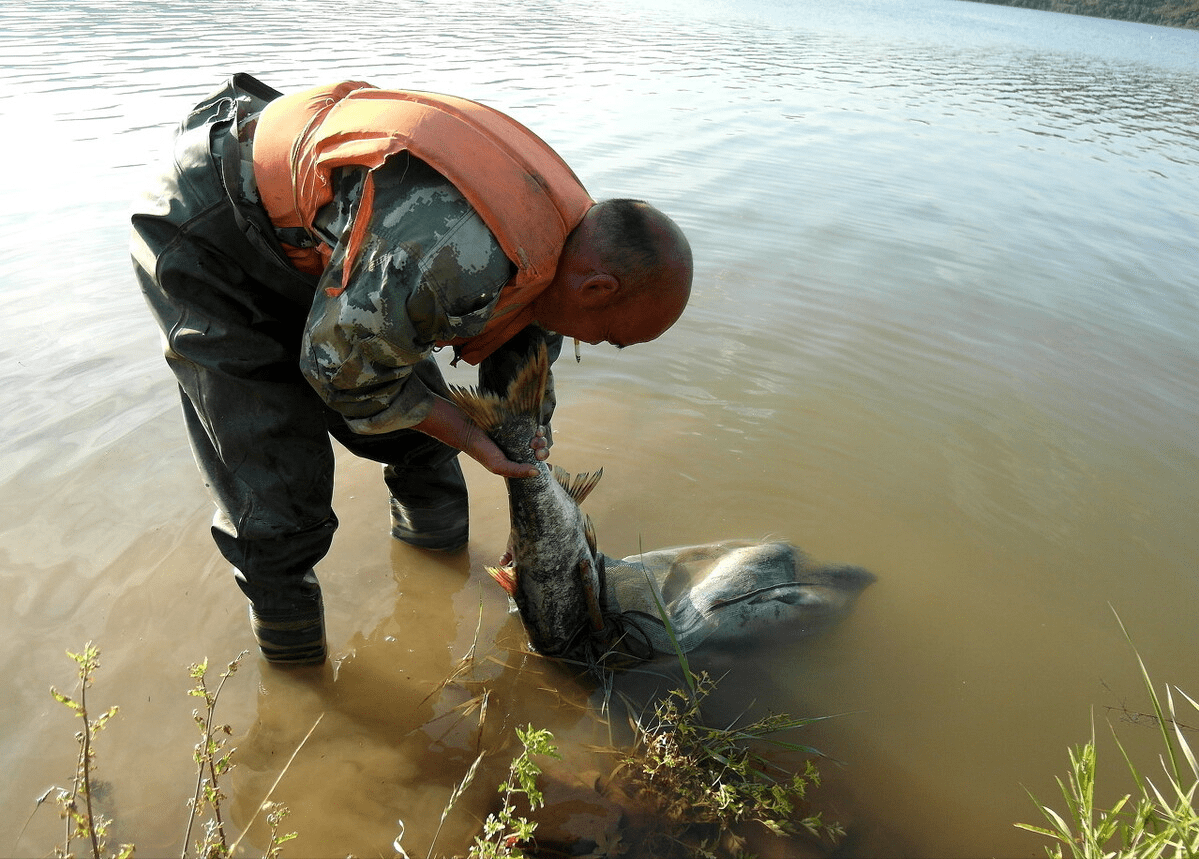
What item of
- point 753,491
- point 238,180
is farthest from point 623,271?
point 753,491

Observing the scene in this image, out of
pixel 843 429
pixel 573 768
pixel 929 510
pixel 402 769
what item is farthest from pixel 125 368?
pixel 929 510

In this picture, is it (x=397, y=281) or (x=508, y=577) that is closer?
(x=397, y=281)

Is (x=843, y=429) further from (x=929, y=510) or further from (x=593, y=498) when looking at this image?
(x=593, y=498)

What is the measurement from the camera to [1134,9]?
137ft

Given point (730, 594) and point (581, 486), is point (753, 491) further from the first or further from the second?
point (581, 486)

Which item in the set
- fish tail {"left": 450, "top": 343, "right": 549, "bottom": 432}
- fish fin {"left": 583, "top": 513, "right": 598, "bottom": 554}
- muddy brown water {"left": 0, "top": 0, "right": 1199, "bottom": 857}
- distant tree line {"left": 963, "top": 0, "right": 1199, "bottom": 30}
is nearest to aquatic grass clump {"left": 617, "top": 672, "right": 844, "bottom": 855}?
muddy brown water {"left": 0, "top": 0, "right": 1199, "bottom": 857}

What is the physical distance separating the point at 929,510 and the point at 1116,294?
394 cm

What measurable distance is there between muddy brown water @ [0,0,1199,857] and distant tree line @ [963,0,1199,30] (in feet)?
127

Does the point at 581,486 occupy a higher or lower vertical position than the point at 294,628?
higher

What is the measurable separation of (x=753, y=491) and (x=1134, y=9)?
49857mm

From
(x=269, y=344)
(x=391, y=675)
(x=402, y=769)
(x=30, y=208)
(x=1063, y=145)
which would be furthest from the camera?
(x=1063, y=145)

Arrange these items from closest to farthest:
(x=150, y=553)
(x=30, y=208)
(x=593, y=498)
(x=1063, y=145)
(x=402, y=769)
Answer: (x=402, y=769), (x=150, y=553), (x=593, y=498), (x=30, y=208), (x=1063, y=145)

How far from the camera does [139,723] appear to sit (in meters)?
2.97

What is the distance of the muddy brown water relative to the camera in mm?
3041
